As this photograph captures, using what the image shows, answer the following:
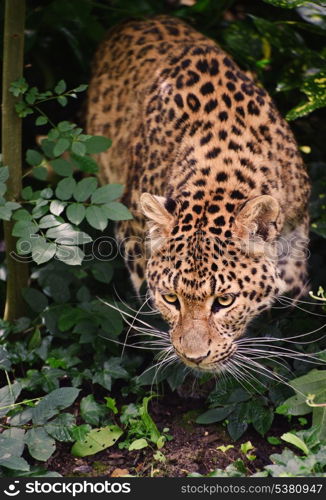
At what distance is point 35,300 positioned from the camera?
6.38 meters

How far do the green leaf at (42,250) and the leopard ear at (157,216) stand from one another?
2.17ft

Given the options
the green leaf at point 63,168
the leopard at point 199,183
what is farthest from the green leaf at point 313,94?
the green leaf at point 63,168

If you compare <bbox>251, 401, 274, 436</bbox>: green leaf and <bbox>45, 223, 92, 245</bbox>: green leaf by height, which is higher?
<bbox>45, 223, 92, 245</bbox>: green leaf

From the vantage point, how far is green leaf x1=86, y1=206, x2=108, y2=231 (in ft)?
17.3

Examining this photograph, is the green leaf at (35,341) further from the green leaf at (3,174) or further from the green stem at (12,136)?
the green leaf at (3,174)

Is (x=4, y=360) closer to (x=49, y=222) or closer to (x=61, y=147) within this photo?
(x=49, y=222)

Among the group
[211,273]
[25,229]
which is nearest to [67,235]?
[25,229]

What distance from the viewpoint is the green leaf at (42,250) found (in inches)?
205

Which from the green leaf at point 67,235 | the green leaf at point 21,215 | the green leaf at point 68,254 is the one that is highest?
the green leaf at point 21,215

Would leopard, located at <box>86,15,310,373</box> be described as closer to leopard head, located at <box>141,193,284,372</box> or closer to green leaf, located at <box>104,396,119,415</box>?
leopard head, located at <box>141,193,284,372</box>

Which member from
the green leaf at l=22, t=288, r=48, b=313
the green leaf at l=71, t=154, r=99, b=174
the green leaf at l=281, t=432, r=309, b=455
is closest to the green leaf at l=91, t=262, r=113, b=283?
the green leaf at l=22, t=288, r=48, b=313

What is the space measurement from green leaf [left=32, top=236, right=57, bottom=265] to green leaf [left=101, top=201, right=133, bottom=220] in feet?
1.35

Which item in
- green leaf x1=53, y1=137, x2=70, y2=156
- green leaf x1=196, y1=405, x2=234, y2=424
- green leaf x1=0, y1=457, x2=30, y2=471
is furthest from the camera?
green leaf x1=196, y1=405, x2=234, y2=424

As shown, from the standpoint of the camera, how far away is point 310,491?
4.63 metres
